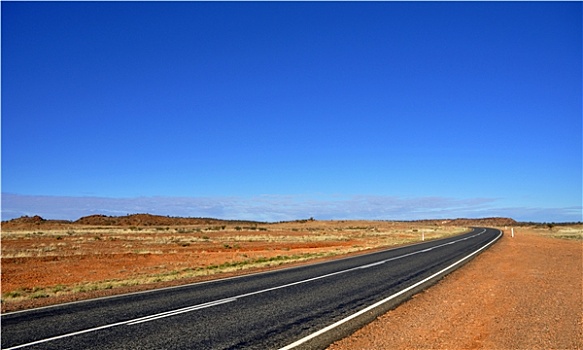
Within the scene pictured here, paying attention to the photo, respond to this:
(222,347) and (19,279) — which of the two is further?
(19,279)

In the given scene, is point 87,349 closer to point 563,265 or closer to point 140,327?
point 140,327

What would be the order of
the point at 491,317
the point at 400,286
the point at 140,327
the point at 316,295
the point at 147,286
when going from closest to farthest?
the point at 140,327
the point at 491,317
the point at 316,295
the point at 400,286
the point at 147,286

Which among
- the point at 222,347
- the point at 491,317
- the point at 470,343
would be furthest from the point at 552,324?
the point at 222,347

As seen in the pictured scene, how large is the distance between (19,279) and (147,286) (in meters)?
9.67

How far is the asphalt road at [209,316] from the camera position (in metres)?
7.45

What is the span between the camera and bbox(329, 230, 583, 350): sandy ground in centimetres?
745

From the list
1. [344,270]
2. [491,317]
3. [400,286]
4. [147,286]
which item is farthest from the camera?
[344,270]

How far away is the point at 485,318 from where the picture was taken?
9188mm

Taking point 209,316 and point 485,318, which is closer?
point 485,318

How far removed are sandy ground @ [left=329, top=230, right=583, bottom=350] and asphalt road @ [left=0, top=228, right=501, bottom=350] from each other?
0.84 metres

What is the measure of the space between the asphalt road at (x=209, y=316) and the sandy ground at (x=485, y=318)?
0.84 metres

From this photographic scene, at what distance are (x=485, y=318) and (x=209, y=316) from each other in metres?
6.31

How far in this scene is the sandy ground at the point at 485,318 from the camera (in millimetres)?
7453

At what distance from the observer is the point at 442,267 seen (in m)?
18.9
